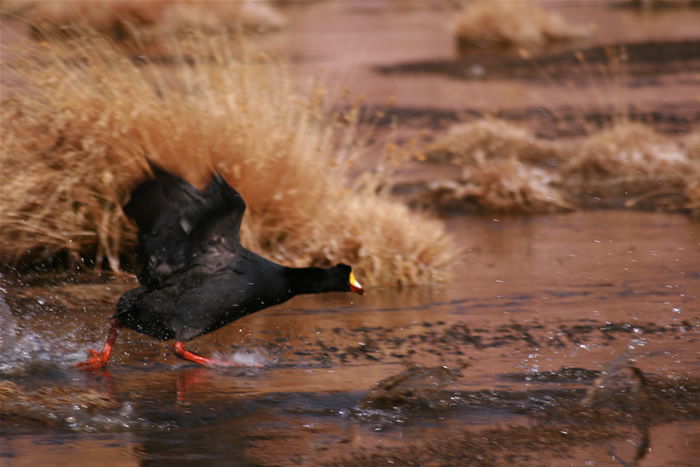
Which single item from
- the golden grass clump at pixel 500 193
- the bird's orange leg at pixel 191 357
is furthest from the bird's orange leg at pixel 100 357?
the golden grass clump at pixel 500 193

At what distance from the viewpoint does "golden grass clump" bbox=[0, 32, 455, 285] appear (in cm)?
772

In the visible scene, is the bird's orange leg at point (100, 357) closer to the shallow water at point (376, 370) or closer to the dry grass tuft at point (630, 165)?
the shallow water at point (376, 370)

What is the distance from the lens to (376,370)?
597cm

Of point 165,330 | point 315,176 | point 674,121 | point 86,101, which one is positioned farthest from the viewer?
point 674,121

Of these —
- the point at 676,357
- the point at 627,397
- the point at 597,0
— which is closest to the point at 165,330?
the point at 627,397

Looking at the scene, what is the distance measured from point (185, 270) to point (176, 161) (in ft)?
6.73

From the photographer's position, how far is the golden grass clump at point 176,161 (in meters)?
7.72

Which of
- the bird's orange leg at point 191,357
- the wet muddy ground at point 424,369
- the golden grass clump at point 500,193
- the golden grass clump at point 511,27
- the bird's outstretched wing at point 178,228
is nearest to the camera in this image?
the wet muddy ground at point 424,369

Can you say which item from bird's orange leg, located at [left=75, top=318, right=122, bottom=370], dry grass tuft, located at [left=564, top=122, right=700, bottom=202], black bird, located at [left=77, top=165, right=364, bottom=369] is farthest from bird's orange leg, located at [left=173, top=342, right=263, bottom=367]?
dry grass tuft, located at [left=564, top=122, right=700, bottom=202]

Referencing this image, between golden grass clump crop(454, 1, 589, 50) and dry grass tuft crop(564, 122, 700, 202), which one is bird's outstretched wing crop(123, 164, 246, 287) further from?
golden grass clump crop(454, 1, 589, 50)

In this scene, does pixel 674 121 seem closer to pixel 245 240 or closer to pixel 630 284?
pixel 630 284

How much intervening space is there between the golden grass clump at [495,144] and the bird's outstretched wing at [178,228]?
7176 mm

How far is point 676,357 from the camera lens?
620cm

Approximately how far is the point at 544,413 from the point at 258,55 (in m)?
4.24
